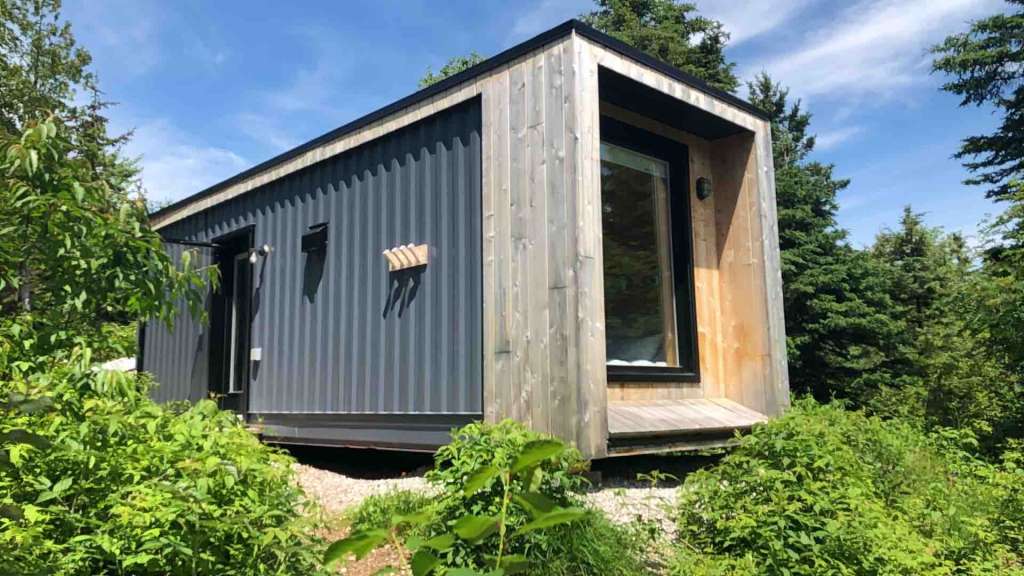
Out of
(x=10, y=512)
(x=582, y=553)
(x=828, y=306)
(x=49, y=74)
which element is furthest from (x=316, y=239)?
(x=49, y=74)

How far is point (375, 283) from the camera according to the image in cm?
547

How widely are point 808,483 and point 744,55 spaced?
19.2 meters

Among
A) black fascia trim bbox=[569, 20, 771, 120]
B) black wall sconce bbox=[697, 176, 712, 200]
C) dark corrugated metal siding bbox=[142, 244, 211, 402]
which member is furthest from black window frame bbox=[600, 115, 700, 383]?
dark corrugated metal siding bbox=[142, 244, 211, 402]

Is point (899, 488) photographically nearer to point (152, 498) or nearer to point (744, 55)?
point (152, 498)

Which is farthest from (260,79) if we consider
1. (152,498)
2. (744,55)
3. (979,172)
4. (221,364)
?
(979,172)

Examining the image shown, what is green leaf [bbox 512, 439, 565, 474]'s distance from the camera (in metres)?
0.66

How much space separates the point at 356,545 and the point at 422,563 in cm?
6

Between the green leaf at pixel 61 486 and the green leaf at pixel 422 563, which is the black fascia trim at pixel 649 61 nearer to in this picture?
the green leaf at pixel 61 486

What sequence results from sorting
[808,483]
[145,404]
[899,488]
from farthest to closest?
[899,488] → [808,483] → [145,404]

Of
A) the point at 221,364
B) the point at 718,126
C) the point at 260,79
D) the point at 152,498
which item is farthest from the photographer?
the point at 260,79

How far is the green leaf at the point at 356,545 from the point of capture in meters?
0.65

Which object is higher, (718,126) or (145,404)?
(718,126)

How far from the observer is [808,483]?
9.93 feet

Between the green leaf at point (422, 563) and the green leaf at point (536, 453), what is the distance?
0.36 feet
